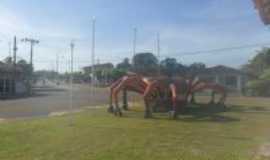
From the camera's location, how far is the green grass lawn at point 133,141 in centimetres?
757

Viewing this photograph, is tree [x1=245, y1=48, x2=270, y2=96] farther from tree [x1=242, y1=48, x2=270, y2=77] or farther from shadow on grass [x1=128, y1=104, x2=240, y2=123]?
shadow on grass [x1=128, y1=104, x2=240, y2=123]

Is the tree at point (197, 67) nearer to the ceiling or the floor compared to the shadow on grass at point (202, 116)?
nearer to the ceiling

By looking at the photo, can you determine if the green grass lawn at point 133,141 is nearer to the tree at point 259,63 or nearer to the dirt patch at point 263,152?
the dirt patch at point 263,152

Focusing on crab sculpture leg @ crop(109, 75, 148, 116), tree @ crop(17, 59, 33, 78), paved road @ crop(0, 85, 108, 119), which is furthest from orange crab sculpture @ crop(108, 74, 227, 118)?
tree @ crop(17, 59, 33, 78)

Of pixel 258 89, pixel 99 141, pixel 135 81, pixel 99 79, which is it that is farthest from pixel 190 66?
pixel 99 79

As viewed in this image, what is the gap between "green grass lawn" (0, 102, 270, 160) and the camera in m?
7.57

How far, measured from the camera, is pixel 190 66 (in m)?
44.0

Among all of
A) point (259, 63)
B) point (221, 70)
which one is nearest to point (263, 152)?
point (259, 63)

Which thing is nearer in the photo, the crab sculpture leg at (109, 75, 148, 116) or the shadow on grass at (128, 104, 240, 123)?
the shadow on grass at (128, 104, 240, 123)

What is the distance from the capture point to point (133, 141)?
9141 mm

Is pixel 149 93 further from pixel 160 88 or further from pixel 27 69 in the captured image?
pixel 27 69

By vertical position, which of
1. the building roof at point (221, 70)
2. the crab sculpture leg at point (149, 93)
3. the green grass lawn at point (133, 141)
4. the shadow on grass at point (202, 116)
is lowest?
the green grass lawn at point (133, 141)

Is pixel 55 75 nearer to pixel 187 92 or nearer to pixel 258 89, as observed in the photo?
pixel 258 89

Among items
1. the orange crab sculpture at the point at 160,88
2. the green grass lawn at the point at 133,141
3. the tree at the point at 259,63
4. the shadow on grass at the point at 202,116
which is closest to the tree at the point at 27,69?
the orange crab sculpture at the point at 160,88
